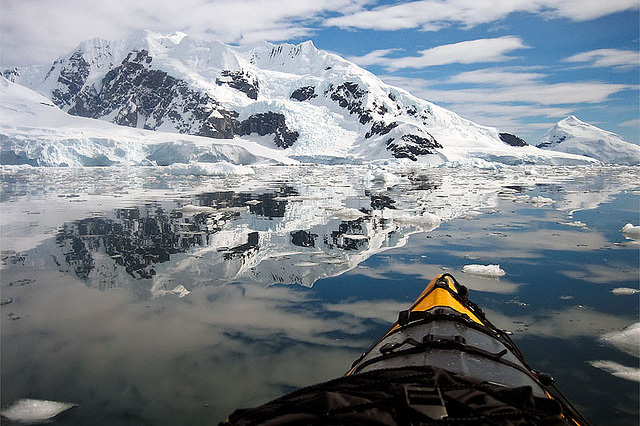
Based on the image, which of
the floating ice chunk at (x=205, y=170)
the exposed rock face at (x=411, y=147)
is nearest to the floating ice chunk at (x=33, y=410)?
the floating ice chunk at (x=205, y=170)

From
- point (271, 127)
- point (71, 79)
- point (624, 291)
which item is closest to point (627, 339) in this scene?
point (624, 291)

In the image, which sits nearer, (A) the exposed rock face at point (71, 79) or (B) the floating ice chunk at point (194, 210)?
(B) the floating ice chunk at point (194, 210)

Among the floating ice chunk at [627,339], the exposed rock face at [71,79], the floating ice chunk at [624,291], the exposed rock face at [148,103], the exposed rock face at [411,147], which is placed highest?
the exposed rock face at [71,79]

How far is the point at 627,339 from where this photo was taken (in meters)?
3.40

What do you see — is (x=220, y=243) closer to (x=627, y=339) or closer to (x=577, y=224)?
(x=627, y=339)

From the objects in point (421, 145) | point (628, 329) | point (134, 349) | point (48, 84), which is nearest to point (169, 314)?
point (134, 349)

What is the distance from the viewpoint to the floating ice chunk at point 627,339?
3.24 metres

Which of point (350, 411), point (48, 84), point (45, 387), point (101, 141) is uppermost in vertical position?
point (48, 84)

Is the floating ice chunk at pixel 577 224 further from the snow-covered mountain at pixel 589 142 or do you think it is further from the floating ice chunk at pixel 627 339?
the snow-covered mountain at pixel 589 142

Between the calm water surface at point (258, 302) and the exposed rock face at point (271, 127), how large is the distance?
72543mm

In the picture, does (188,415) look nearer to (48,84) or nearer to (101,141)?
(101,141)

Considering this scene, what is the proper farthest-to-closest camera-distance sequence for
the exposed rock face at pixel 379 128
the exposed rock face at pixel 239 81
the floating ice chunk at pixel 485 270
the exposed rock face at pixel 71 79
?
1. the exposed rock face at pixel 71 79
2. the exposed rock face at pixel 239 81
3. the exposed rock face at pixel 379 128
4. the floating ice chunk at pixel 485 270

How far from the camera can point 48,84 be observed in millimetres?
162750

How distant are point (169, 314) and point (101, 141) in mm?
38531
